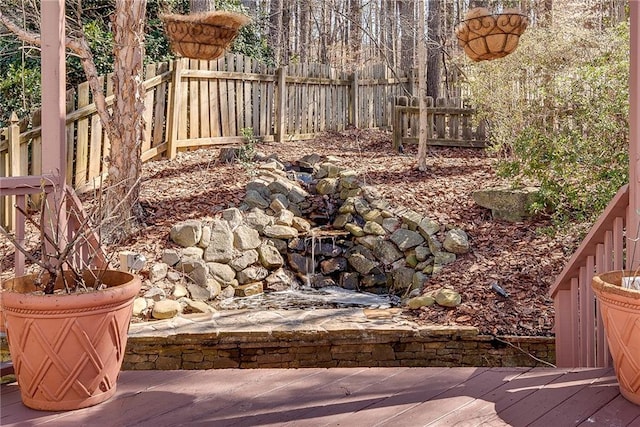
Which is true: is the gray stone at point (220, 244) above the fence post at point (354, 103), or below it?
below

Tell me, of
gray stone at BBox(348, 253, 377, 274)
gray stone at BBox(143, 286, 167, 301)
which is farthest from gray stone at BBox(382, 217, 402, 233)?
gray stone at BBox(143, 286, 167, 301)

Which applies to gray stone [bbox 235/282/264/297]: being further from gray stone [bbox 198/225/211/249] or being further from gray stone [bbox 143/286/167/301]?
gray stone [bbox 143/286/167/301]

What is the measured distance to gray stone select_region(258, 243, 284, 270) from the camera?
252 inches

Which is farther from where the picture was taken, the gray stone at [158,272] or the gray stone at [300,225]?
the gray stone at [300,225]

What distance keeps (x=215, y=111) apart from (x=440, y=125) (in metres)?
3.26

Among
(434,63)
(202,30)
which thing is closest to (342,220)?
(202,30)

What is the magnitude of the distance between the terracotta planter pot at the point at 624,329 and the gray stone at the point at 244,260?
163 inches

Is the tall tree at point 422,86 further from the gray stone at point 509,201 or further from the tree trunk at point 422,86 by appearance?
the gray stone at point 509,201

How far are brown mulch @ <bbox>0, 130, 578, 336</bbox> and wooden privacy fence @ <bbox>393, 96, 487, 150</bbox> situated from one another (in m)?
0.15

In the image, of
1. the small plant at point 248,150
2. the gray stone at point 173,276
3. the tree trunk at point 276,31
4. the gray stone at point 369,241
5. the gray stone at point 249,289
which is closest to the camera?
the gray stone at point 173,276

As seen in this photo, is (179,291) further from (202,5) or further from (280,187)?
(202,5)

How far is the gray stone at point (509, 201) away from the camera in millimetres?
6148

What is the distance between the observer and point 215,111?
29.3 ft

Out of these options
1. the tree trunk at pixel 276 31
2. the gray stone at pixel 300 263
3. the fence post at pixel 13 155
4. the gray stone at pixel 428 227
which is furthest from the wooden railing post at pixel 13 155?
the tree trunk at pixel 276 31
